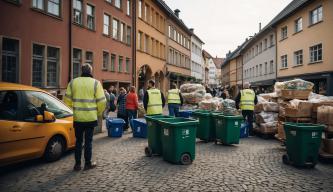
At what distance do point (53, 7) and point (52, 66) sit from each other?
3.28m

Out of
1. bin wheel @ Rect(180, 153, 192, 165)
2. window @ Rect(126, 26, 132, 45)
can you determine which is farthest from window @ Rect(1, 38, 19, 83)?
window @ Rect(126, 26, 132, 45)

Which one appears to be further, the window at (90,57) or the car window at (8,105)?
the window at (90,57)

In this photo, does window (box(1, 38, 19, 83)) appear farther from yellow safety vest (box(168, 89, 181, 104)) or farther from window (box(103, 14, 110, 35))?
window (box(103, 14, 110, 35))

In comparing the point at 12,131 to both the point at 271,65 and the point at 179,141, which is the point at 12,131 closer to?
the point at 179,141

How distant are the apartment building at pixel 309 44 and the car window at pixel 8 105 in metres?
20.7

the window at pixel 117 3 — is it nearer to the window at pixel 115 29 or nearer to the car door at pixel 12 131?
the window at pixel 115 29

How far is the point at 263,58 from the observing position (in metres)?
41.2

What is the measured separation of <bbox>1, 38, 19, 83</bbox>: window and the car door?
30.2 feet

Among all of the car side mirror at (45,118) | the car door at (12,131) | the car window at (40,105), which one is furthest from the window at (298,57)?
the car door at (12,131)

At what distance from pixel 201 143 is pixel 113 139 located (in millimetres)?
2999

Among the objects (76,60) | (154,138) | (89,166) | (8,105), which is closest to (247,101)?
(154,138)

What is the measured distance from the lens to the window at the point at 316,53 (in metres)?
24.6

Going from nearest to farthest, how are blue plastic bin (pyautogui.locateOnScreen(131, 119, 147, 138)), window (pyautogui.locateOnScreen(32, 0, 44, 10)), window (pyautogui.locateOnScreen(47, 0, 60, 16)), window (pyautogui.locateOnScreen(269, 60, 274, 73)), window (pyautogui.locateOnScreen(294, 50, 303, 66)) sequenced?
blue plastic bin (pyautogui.locateOnScreen(131, 119, 147, 138)), window (pyautogui.locateOnScreen(32, 0, 44, 10)), window (pyautogui.locateOnScreen(47, 0, 60, 16)), window (pyautogui.locateOnScreen(294, 50, 303, 66)), window (pyautogui.locateOnScreen(269, 60, 274, 73))

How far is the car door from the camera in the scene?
6.26m
